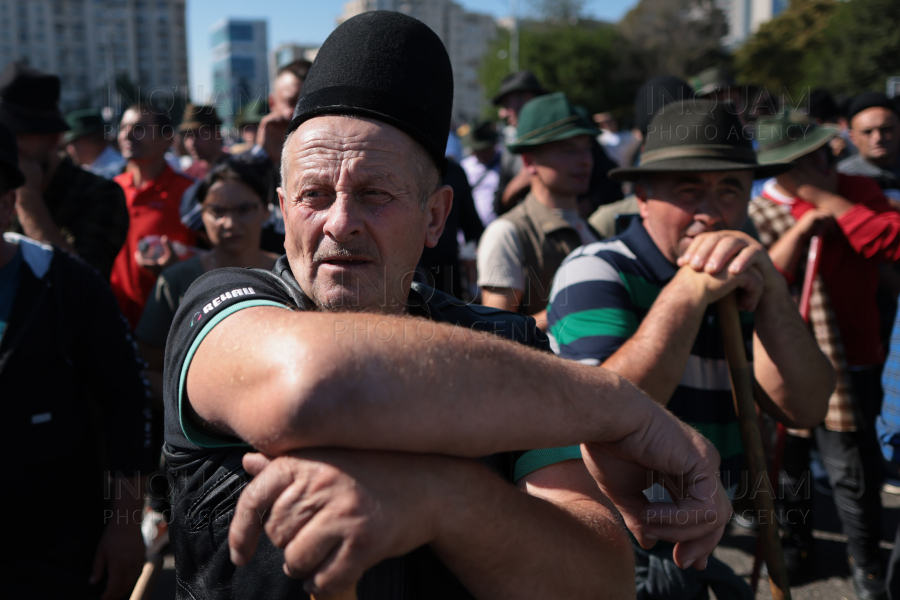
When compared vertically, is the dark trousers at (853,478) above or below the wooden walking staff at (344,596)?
below

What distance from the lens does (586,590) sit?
1192 millimetres

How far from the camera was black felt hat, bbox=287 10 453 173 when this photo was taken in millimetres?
1405

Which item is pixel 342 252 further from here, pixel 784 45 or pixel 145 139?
pixel 784 45

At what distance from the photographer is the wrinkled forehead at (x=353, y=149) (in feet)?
4.61

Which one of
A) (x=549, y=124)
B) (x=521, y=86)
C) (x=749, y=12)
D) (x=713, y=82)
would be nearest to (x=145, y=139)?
(x=549, y=124)

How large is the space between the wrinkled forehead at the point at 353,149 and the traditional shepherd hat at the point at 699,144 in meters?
1.49

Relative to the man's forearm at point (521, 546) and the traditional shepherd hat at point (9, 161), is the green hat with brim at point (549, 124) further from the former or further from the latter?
the man's forearm at point (521, 546)

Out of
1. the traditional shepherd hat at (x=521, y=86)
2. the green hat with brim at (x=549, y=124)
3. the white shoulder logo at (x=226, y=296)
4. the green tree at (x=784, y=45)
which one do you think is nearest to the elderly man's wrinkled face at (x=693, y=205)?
the green hat with brim at (x=549, y=124)

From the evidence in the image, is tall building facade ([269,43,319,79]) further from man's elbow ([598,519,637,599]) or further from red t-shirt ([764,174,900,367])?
red t-shirt ([764,174,900,367])

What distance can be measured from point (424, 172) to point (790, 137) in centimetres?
366

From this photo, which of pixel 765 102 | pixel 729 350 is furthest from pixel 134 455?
pixel 765 102

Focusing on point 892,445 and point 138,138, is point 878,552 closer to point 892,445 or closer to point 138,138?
point 892,445

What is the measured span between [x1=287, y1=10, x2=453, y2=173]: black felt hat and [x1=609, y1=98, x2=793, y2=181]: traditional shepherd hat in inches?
54.4

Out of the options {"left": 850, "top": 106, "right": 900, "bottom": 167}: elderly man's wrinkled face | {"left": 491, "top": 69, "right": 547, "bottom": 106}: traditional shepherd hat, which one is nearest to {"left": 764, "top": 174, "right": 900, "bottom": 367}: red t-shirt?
{"left": 850, "top": 106, "right": 900, "bottom": 167}: elderly man's wrinkled face
